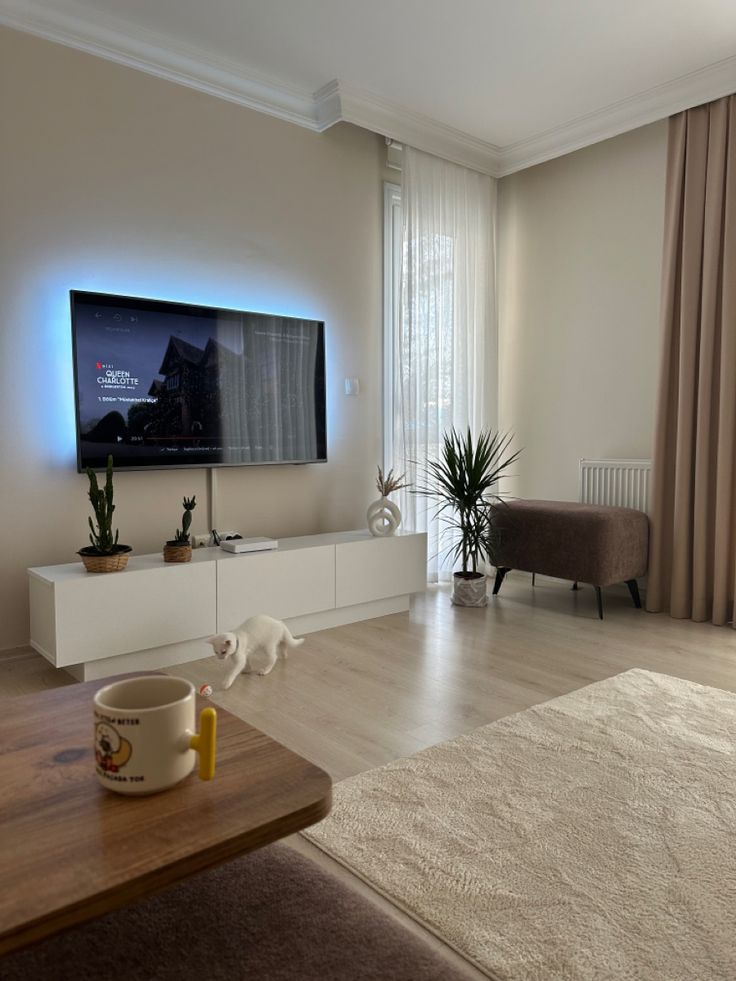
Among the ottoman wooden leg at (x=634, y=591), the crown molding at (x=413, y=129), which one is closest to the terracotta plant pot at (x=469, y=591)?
the ottoman wooden leg at (x=634, y=591)

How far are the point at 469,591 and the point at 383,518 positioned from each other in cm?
69

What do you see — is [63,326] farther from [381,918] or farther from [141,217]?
[381,918]

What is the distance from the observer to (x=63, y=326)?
3.34 m

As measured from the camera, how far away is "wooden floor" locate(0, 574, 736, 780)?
98.0 inches

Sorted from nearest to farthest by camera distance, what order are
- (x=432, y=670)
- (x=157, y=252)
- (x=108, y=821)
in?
(x=108, y=821) → (x=432, y=670) → (x=157, y=252)

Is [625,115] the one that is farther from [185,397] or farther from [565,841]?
[565,841]

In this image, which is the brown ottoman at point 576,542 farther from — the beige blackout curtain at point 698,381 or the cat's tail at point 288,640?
the cat's tail at point 288,640

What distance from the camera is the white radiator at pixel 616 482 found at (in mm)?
4441

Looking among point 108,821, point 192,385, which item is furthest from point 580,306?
point 108,821

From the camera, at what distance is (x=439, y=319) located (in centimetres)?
476

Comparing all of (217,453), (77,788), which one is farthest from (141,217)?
(77,788)

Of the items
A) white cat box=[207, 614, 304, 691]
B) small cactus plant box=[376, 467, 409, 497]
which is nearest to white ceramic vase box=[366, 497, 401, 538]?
small cactus plant box=[376, 467, 409, 497]

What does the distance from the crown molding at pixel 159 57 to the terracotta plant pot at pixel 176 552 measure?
230 cm

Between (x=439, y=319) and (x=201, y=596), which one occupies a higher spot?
(x=439, y=319)
